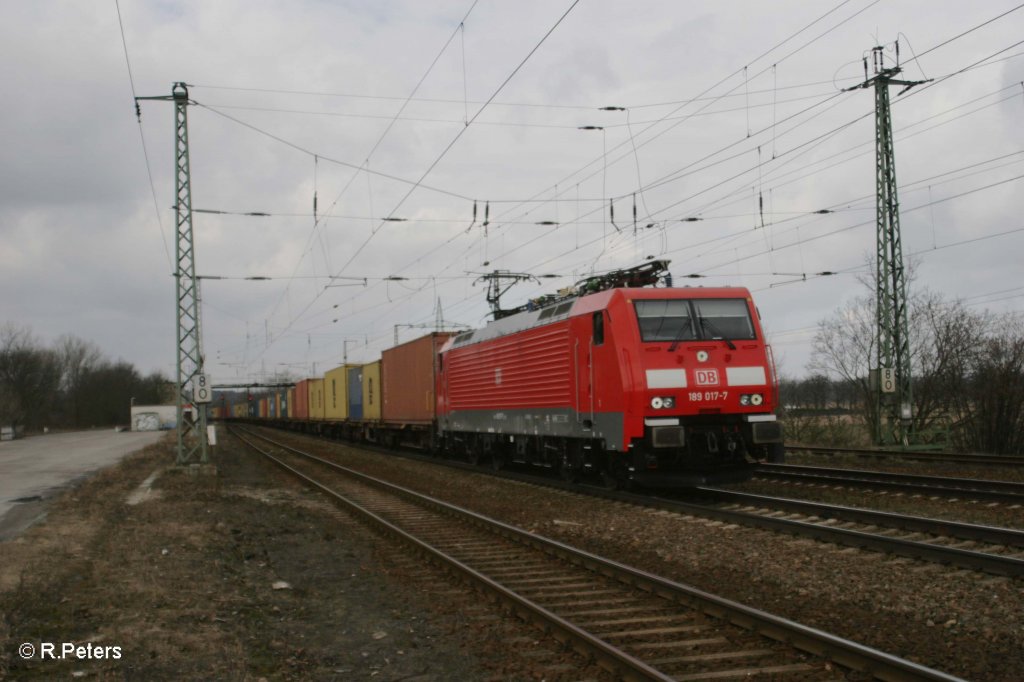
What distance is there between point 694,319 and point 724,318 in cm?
57

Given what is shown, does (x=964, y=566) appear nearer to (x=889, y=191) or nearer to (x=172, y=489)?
(x=172, y=489)

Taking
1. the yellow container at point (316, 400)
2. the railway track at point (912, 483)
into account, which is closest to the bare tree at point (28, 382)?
the yellow container at point (316, 400)

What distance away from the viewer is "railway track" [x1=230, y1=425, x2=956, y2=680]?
5512mm

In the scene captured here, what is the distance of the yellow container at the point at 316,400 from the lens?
50312mm

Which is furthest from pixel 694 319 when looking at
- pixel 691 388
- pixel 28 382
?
pixel 28 382

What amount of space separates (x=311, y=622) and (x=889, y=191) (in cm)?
2045

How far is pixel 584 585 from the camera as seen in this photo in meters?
8.22

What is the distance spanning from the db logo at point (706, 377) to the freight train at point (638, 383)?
18mm

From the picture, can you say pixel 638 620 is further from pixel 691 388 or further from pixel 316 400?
pixel 316 400

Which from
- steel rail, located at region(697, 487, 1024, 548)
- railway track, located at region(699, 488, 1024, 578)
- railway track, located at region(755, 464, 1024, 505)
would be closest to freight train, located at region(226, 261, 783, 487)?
steel rail, located at region(697, 487, 1024, 548)

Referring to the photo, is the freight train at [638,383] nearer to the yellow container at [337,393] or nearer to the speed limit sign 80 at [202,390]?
the speed limit sign 80 at [202,390]

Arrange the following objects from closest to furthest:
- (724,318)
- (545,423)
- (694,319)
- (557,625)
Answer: (557,625) → (694,319) → (724,318) → (545,423)

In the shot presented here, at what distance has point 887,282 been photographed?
22.7 m

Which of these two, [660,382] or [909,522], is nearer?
[909,522]
